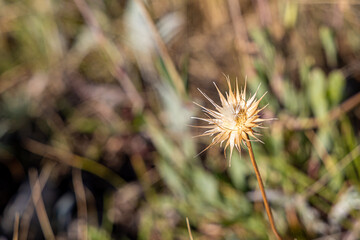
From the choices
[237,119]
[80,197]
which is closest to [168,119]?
[80,197]

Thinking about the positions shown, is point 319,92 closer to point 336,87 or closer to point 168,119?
point 336,87

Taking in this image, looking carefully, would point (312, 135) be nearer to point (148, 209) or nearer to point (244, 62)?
point (244, 62)

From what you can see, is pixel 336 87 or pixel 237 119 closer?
pixel 237 119

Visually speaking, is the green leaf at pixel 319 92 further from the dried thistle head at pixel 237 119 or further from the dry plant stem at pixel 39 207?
the dry plant stem at pixel 39 207

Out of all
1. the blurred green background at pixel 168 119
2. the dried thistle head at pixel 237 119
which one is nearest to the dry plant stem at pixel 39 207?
the blurred green background at pixel 168 119

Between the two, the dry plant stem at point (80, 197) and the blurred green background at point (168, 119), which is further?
the dry plant stem at point (80, 197)

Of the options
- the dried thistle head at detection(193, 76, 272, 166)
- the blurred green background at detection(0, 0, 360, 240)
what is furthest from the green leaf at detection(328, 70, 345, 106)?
the dried thistle head at detection(193, 76, 272, 166)

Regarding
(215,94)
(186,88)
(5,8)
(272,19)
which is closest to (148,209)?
(186,88)

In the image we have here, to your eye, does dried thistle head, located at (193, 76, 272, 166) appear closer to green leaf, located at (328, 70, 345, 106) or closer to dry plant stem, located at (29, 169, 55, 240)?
green leaf, located at (328, 70, 345, 106)
